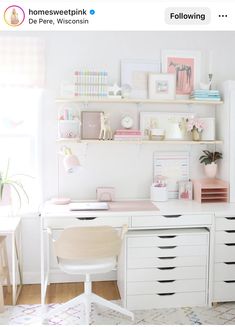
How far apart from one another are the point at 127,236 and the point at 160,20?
Answer: 1.53 metres

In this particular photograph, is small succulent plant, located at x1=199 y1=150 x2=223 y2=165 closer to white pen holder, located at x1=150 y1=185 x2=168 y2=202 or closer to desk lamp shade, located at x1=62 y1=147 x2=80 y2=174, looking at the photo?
white pen holder, located at x1=150 y1=185 x2=168 y2=202

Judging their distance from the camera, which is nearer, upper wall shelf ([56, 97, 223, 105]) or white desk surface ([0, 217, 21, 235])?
white desk surface ([0, 217, 21, 235])

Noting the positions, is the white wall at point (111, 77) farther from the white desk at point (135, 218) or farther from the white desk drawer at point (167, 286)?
the white desk drawer at point (167, 286)

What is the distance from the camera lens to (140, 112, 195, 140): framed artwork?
3.44 meters

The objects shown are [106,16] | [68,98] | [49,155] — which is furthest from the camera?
[49,155]

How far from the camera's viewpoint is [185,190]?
348 cm

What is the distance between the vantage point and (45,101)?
3.36 m

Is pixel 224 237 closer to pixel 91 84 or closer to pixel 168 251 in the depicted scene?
pixel 168 251

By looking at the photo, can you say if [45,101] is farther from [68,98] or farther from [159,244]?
[159,244]

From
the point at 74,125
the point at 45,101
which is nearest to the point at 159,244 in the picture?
the point at 74,125

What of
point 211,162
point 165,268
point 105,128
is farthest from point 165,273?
point 105,128

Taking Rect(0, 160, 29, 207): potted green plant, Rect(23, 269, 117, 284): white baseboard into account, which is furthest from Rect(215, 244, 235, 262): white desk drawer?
Rect(0, 160, 29, 207): potted green plant

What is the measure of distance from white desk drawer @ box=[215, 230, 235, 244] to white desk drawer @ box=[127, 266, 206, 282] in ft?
0.78

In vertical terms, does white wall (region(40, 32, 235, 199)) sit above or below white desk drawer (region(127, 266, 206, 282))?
above
